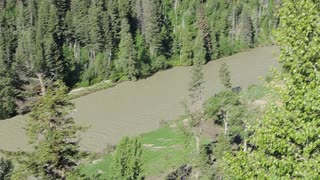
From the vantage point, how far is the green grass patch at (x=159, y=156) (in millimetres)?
44875

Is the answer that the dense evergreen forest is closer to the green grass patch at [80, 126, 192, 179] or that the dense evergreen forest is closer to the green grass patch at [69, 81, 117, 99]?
the green grass patch at [69, 81, 117, 99]

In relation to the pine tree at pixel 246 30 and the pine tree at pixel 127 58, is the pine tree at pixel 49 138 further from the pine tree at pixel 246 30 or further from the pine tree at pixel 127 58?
the pine tree at pixel 246 30

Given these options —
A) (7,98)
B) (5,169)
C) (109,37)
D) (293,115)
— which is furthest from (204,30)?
(293,115)

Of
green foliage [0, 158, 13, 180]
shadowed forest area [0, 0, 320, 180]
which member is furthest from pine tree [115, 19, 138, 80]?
green foliage [0, 158, 13, 180]

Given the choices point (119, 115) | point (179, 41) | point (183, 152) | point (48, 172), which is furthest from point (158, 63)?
point (48, 172)

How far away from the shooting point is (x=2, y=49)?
8781 cm

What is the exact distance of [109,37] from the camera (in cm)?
9669

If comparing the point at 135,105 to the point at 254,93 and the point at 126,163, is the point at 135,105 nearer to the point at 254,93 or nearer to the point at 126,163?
the point at 254,93

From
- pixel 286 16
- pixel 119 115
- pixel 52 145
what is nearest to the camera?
pixel 286 16

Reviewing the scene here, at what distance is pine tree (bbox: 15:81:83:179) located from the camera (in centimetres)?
2155

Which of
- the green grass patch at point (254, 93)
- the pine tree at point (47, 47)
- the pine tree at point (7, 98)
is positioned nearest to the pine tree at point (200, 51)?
the pine tree at point (47, 47)

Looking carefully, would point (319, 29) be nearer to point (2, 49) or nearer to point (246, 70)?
point (246, 70)

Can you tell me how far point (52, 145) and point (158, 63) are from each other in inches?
2906

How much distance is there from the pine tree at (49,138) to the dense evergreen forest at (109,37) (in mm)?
52906
